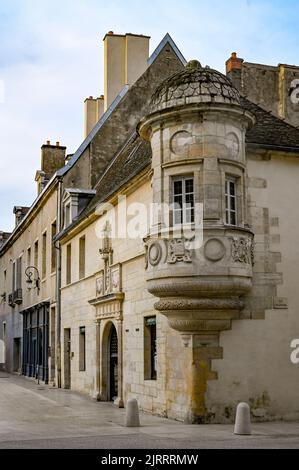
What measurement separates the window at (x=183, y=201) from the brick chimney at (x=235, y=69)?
5834 millimetres

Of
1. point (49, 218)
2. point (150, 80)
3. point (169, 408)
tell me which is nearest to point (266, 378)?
point (169, 408)

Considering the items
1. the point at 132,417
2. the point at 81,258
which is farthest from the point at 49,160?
the point at 132,417

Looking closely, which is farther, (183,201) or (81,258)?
(81,258)

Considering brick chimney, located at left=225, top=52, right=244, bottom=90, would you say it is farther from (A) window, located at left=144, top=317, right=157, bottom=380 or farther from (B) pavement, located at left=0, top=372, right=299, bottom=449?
(B) pavement, located at left=0, top=372, right=299, bottom=449

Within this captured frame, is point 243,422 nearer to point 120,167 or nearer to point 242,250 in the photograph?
point 242,250

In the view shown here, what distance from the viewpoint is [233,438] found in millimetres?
12078

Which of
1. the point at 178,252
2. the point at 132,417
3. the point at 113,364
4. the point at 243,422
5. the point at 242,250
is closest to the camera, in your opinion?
the point at 243,422

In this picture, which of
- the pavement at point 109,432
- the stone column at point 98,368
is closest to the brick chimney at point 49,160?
the stone column at point 98,368

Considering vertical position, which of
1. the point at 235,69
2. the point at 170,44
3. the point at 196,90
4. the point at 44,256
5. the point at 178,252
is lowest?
the point at 178,252

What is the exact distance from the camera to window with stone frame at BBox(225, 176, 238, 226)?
15.1m

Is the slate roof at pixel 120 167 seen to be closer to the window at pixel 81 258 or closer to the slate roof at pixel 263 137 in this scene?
the slate roof at pixel 263 137

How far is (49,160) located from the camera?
37469mm

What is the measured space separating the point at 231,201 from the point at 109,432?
18.2 ft

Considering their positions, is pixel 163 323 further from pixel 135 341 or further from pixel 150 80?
pixel 150 80
